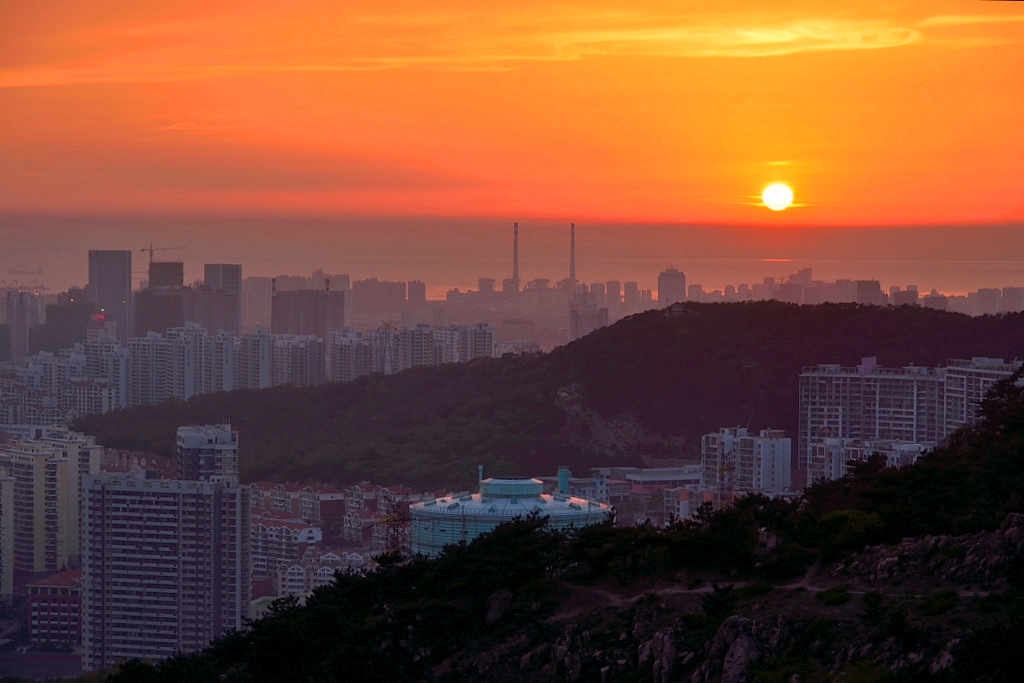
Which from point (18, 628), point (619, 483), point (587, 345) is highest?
point (587, 345)

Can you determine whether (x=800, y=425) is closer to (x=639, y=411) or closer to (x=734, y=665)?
(x=639, y=411)

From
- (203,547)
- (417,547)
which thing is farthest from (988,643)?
(203,547)

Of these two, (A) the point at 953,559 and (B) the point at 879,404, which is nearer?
(A) the point at 953,559

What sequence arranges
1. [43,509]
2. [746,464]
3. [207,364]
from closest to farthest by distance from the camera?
[746,464] → [43,509] → [207,364]

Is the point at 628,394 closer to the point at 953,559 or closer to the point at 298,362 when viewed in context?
the point at 298,362

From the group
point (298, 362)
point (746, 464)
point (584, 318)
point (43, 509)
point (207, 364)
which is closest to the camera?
point (746, 464)

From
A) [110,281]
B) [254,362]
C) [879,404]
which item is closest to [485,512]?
[879,404]

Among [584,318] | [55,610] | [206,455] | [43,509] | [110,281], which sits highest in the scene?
[110,281]
